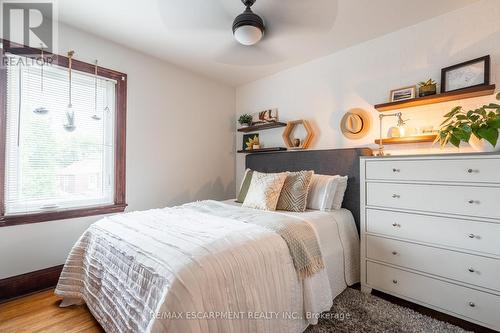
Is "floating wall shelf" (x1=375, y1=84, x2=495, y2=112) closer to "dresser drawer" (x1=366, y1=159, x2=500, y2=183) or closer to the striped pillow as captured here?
"dresser drawer" (x1=366, y1=159, x2=500, y2=183)

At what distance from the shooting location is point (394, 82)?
93.7 inches

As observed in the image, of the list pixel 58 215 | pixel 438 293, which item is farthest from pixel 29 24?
pixel 438 293

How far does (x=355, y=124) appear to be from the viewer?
8.55 ft

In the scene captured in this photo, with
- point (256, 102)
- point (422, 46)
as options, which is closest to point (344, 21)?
point (422, 46)

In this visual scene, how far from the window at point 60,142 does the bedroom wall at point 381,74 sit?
2026 millimetres

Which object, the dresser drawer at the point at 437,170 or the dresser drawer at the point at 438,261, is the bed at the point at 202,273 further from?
the dresser drawer at the point at 437,170

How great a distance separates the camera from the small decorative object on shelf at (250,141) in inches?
139

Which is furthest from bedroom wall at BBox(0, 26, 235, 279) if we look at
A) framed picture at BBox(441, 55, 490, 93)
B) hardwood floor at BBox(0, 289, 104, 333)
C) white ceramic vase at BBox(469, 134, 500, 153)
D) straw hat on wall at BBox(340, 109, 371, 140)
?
white ceramic vase at BBox(469, 134, 500, 153)

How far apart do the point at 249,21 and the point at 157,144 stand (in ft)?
6.05

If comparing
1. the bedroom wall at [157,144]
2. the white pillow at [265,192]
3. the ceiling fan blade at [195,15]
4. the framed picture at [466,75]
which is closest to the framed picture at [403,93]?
the framed picture at [466,75]

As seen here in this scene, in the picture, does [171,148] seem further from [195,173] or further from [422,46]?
[422,46]

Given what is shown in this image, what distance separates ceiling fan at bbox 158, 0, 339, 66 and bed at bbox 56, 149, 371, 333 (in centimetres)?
161

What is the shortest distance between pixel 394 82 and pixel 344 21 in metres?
0.78

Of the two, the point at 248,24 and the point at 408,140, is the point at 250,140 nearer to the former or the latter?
the point at 248,24
